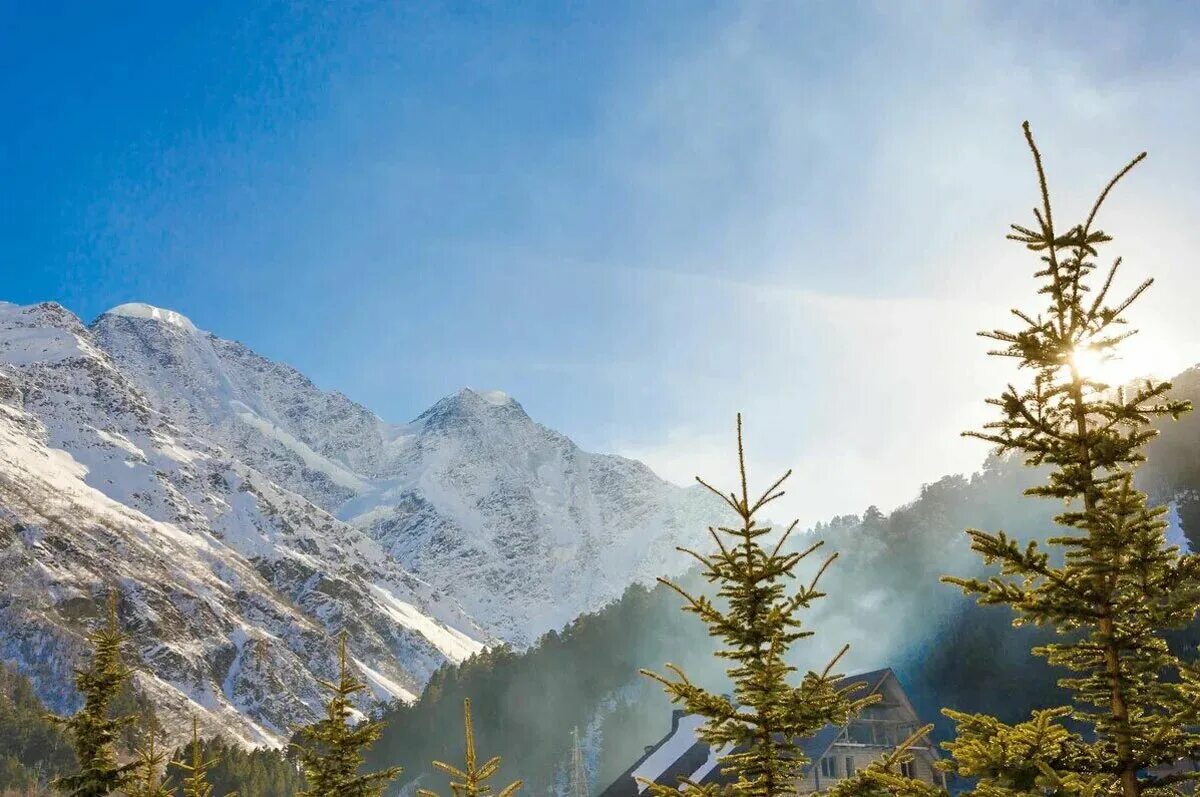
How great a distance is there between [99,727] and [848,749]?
32353mm

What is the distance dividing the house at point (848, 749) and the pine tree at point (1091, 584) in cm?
2962

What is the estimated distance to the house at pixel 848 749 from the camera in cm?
3834

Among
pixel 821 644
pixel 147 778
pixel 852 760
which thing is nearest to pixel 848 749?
pixel 852 760

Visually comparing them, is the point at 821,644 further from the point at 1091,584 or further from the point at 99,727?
the point at 1091,584

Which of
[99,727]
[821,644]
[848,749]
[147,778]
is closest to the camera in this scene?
[147,778]

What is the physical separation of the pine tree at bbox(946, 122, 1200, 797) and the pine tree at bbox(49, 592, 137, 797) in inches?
662

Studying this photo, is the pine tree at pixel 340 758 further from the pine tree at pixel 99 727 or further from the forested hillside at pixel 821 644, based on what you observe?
the forested hillside at pixel 821 644

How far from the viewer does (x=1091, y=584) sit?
6910 millimetres

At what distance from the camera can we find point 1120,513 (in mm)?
6805

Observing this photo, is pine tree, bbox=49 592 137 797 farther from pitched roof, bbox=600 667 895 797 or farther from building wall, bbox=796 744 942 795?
building wall, bbox=796 744 942 795

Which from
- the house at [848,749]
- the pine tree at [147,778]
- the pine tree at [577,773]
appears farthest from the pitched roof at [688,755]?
the pine tree at [147,778]

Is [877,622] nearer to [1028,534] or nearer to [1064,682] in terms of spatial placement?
[1028,534]

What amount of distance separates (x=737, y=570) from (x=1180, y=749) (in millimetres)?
3972

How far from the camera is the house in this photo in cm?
3834
